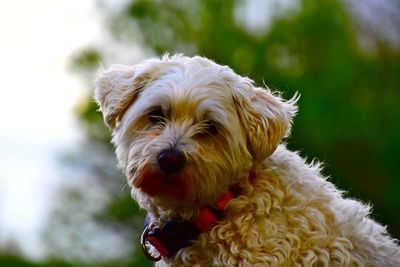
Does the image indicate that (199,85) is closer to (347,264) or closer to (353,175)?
(347,264)

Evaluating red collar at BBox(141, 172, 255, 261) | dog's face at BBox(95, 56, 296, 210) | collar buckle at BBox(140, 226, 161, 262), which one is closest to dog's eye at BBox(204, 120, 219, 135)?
dog's face at BBox(95, 56, 296, 210)

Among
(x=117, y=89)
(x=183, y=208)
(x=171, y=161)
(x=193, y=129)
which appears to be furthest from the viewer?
(x=117, y=89)

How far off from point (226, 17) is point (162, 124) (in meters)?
29.0

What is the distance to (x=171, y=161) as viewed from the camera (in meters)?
5.27

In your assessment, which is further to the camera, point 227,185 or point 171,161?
point 227,185

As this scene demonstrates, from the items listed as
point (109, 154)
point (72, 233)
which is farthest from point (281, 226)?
point (109, 154)

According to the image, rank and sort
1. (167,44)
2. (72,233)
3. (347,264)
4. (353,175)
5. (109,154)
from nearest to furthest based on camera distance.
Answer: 1. (347,264)
2. (353,175)
3. (72,233)
4. (109,154)
5. (167,44)

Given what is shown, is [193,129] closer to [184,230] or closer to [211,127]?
[211,127]

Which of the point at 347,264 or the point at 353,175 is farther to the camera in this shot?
the point at 353,175

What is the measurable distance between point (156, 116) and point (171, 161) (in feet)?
1.57

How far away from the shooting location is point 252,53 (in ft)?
102

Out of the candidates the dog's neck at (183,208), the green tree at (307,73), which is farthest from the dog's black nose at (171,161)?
the green tree at (307,73)

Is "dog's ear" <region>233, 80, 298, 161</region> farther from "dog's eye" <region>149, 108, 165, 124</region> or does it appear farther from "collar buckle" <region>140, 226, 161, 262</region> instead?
"collar buckle" <region>140, 226, 161, 262</region>

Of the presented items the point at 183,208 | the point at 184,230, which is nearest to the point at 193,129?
the point at 183,208
